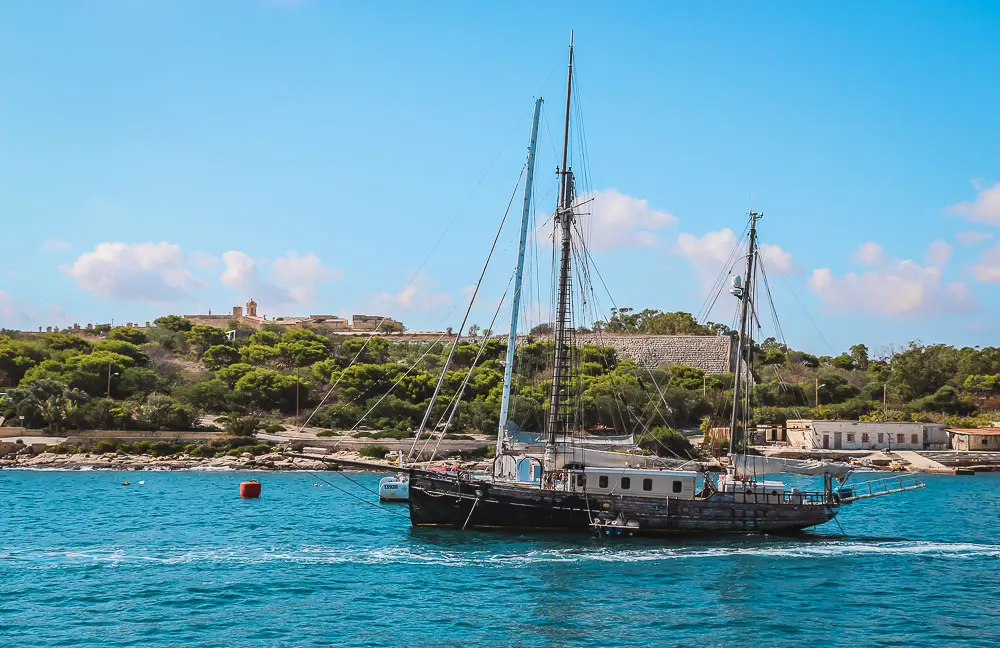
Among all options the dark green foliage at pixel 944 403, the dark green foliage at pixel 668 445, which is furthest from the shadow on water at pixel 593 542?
the dark green foliage at pixel 944 403

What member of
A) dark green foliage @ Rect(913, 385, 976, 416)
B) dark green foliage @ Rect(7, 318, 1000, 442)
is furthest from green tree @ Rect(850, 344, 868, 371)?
dark green foliage @ Rect(913, 385, 976, 416)

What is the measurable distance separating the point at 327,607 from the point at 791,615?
417 inches

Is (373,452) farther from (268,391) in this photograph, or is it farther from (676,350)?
(676,350)

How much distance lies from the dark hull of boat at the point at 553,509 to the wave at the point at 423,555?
1.58m

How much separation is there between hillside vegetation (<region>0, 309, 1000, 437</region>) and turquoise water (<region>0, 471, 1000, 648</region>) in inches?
879

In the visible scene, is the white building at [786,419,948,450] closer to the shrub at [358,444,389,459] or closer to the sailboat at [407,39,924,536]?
the shrub at [358,444,389,459]

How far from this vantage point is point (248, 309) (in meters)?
156

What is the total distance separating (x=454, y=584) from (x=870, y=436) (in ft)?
178

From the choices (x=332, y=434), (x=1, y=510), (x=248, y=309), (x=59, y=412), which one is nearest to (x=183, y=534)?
(x=1, y=510)

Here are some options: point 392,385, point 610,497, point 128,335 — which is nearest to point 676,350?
point 392,385

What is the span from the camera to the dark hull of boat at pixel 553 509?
101ft

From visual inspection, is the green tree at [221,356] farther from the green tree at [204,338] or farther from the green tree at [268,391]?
the green tree at [268,391]

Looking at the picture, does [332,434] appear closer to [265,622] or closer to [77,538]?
[77,538]

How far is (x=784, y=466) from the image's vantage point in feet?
109
